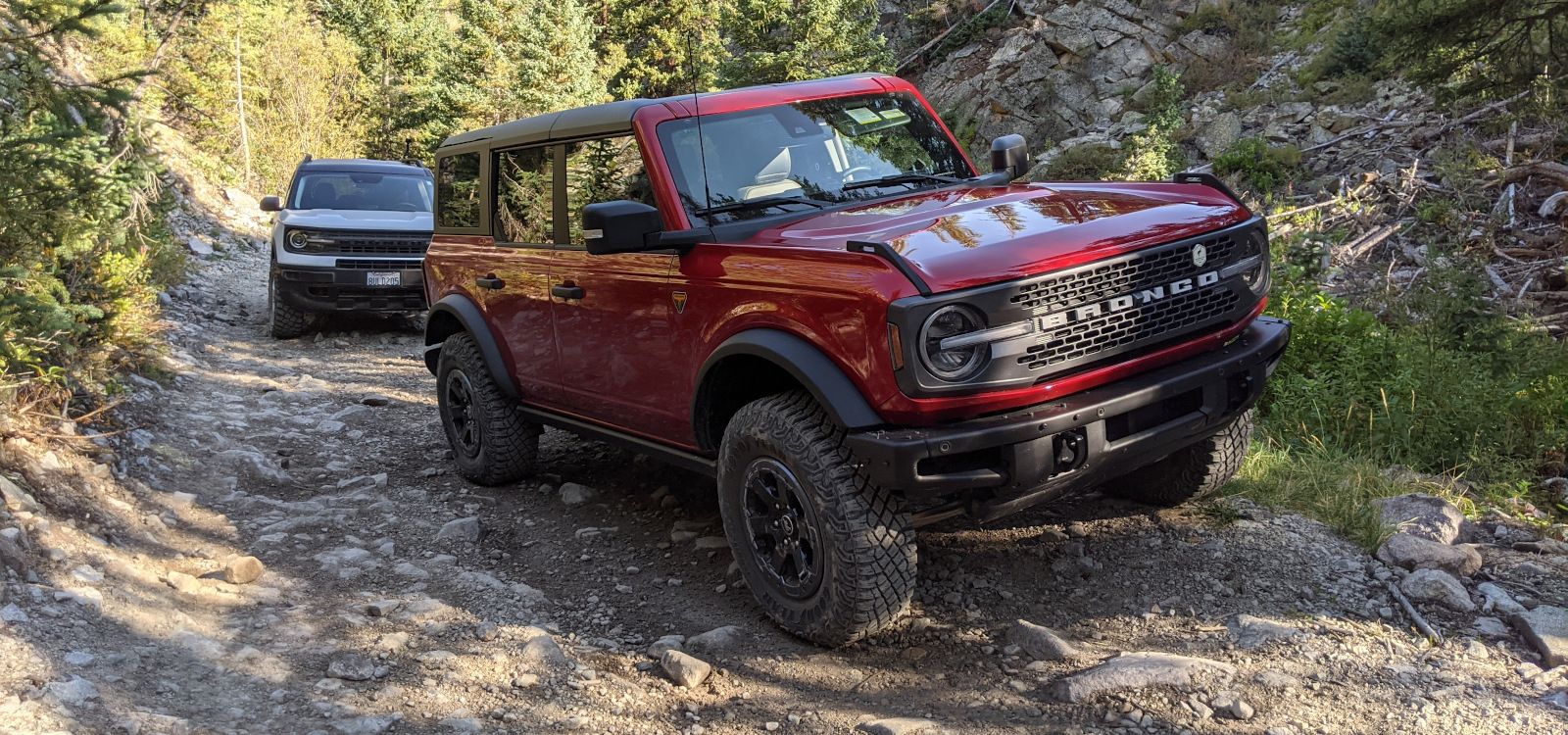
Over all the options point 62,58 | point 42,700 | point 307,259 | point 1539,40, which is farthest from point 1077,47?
point 42,700

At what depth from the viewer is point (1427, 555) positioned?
4160mm

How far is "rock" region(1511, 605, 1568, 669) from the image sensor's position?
3.41 meters

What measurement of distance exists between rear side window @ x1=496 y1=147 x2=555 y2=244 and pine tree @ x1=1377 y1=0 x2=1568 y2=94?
6.86m

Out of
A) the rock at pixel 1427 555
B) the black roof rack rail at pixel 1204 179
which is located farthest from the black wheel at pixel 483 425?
the rock at pixel 1427 555

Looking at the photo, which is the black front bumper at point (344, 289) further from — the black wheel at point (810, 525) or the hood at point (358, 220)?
the black wheel at point (810, 525)

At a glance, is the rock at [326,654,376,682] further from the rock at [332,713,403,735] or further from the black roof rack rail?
the black roof rack rail

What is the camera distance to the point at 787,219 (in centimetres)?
425

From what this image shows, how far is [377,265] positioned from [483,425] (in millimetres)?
6079

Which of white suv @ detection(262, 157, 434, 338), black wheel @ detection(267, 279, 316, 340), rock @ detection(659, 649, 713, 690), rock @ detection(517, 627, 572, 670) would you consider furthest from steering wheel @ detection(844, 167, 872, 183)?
black wheel @ detection(267, 279, 316, 340)

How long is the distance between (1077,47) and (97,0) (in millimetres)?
20759

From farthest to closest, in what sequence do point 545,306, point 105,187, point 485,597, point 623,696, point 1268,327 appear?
point 105,187 < point 545,306 < point 485,597 < point 1268,327 < point 623,696

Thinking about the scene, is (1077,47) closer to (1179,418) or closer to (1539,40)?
(1539,40)

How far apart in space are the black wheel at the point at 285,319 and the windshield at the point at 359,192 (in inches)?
40.1

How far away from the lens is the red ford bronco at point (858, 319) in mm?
3336
